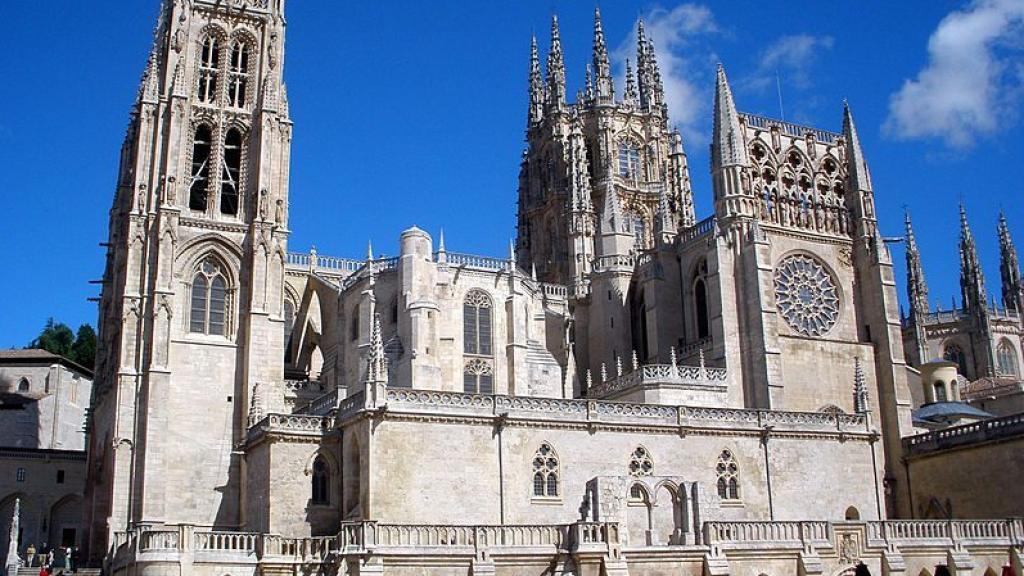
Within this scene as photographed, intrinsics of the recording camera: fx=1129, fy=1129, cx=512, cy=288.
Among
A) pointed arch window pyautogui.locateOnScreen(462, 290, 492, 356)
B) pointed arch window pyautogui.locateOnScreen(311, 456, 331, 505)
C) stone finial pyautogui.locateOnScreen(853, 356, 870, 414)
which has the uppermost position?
pointed arch window pyautogui.locateOnScreen(462, 290, 492, 356)

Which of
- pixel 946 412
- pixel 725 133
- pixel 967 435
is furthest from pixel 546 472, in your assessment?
pixel 946 412

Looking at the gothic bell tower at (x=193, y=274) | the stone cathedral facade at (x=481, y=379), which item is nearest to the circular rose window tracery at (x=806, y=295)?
the stone cathedral facade at (x=481, y=379)

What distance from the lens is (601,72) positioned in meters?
69.9

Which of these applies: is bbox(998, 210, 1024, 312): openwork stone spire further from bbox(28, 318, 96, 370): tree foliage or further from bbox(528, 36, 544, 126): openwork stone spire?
bbox(28, 318, 96, 370): tree foliage

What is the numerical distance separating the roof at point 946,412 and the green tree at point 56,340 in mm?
57552

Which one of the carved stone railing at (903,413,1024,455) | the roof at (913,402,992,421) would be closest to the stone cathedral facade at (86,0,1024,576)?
the carved stone railing at (903,413,1024,455)

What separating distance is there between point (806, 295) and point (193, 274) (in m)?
26.5

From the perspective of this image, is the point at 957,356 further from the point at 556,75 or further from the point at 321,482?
the point at 321,482

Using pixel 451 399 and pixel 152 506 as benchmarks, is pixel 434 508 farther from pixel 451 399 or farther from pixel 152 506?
pixel 152 506

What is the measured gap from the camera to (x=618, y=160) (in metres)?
67.6

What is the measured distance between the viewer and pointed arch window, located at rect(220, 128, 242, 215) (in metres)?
49.4

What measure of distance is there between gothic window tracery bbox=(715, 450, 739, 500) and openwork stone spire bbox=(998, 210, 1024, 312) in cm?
4463

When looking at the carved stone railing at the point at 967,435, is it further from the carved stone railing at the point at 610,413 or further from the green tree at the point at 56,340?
the green tree at the point at 56,340

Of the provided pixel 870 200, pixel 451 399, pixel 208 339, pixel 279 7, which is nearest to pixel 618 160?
pixel 870 200
